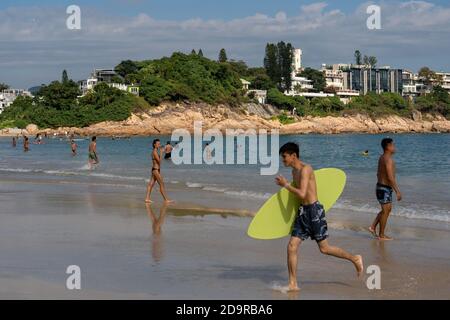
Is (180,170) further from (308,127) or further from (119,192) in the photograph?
(308,127)

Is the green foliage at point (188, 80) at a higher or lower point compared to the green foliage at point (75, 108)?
higher

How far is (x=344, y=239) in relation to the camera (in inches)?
402

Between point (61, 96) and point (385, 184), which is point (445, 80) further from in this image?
point (385, 184)

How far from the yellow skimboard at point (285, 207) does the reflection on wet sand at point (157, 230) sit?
1.78 meters

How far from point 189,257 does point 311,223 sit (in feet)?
7.61

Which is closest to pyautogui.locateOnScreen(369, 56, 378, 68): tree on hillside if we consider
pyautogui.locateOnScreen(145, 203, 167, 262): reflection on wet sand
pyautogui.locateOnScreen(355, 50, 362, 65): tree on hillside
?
pyautogui.locateOnScreen(355, 50, 362, 65): tree on hillside

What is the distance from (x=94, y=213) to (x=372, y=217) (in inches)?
204

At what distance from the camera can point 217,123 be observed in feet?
374

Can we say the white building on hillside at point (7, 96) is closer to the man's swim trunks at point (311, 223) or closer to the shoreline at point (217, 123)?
the shoreline at point (217, 123)

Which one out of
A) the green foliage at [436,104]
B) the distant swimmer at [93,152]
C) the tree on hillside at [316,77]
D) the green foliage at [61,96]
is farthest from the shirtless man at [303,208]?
the green foliage at [436,104]

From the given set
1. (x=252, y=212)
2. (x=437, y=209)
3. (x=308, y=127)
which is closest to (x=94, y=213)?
(x=252, y=212)

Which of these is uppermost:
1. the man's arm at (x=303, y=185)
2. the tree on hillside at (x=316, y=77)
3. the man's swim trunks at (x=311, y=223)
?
the tree on hillside at (x=316, y=77)

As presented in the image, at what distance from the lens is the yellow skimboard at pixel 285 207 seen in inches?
272
